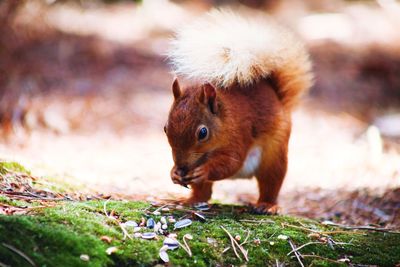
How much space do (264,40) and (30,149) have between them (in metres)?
1.98

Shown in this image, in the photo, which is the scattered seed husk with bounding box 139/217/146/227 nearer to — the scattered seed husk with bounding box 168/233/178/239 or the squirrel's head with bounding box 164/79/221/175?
the scattered seed husk with bounding box 168/233/178/239

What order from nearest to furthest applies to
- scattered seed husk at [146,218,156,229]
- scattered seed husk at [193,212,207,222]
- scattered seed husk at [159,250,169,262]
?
scattered seed husk at [159,250,169,262]
scattered seed husk at [146,218,156,229]
scattered seed husk at [193,212,207,222]

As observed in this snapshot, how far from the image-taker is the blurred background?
3338 millimetres

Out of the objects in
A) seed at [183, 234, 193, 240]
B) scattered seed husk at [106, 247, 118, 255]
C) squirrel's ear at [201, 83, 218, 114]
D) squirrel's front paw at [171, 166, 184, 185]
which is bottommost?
seed at [183, 234, 193, 240]

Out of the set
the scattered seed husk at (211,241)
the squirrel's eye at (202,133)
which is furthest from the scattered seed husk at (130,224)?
the squirrel's eye at (202,133)

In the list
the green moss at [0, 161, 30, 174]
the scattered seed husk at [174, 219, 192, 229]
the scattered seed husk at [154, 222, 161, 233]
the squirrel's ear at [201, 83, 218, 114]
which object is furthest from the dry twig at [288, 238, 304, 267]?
the green moss at [0, 161, 30, 174]

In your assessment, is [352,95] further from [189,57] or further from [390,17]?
[189,57]

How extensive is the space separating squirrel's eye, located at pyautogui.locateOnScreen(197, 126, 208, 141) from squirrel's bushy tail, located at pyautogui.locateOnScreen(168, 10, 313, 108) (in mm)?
294

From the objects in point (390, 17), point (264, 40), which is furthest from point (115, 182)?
point (390, 17)

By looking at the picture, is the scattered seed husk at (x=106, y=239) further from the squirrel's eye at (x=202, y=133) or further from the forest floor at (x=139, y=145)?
the squirrel's eye at (x=202, y=133)

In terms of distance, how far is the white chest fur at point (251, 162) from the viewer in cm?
263

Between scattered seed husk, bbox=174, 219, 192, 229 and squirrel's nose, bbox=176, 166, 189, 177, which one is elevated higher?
squirrel's nose, bbox=176, 166, 189, 177

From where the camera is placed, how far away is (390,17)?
26.2 ft

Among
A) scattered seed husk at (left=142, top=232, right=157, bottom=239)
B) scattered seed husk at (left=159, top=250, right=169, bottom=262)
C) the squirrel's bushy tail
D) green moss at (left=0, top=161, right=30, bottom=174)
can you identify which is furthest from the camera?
the squirrel's bushy tail
